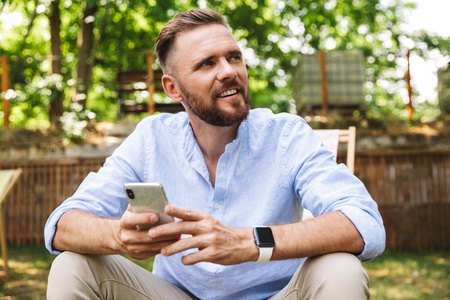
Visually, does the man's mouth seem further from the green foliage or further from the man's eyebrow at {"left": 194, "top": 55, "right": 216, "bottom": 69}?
the green foliage

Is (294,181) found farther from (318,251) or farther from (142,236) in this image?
(142,236)

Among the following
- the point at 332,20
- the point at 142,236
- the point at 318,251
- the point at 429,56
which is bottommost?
the point at 318,251

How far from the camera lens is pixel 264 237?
155cm

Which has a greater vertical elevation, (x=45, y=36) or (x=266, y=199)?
(x=45, y=36)

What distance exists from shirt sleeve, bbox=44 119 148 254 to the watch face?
2.50 feet

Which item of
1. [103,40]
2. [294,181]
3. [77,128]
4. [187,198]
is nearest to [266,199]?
[294,181]

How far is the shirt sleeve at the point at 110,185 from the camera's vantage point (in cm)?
186

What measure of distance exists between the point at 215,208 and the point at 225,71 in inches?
23.8

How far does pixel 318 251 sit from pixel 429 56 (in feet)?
32.7

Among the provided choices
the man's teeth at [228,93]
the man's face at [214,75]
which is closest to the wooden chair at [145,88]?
the man's face at [214,75]

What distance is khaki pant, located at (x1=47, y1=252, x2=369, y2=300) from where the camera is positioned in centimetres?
148

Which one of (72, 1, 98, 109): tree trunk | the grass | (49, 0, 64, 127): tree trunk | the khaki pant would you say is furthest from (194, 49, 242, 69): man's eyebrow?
(72, 1, 98, 109): tree trunk

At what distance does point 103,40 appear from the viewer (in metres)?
11.9

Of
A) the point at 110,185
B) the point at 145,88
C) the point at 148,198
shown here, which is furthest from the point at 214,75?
the point at 145,88
